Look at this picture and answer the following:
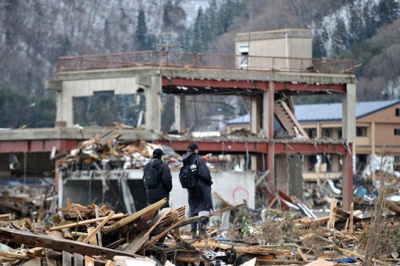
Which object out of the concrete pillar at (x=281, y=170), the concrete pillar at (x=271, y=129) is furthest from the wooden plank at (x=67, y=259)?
the concrete pillar at (x=281, y=170)

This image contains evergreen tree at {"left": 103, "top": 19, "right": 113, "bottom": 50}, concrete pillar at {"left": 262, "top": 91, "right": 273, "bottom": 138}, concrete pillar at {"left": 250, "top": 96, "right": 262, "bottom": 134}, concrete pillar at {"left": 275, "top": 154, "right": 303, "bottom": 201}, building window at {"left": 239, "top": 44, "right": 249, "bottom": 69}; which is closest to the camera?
concrete pillar at {"left": 262, "top": 91, "right": 273, "bottom": 138}

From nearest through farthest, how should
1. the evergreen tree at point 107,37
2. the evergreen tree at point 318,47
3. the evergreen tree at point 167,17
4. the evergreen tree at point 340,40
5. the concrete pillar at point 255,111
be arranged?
the concrete pillar at point 255,111 < the evergreen tree at point 340,40 < the evergreen tree at point 318,47 < the evergreen tree at point 107,37 < the evergreen tree at point 167,17

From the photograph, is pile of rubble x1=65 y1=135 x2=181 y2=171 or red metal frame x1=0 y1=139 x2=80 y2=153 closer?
pile of rubble x1=65 y1=135 x2=181 y2=171

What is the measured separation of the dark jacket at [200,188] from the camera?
1853 centimetres

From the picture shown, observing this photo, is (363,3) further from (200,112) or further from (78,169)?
(200,112)

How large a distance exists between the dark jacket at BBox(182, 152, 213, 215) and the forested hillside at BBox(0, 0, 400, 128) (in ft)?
77.7

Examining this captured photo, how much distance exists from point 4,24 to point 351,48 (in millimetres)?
39430

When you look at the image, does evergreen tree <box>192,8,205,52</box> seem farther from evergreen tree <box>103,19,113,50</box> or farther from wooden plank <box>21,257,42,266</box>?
wooden plank <box>21,257,42,266</box>


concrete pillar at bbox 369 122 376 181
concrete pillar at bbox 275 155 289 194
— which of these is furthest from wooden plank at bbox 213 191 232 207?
concrete pillar at bbox 369 122 376 181

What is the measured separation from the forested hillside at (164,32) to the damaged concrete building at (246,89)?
10.6 ft

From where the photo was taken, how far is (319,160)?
7862cm

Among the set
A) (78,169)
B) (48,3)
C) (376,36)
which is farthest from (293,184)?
(48,3)

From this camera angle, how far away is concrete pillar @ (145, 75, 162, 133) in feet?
165

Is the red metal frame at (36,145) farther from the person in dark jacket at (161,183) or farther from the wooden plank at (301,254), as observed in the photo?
the wooden plank at (301,254)
